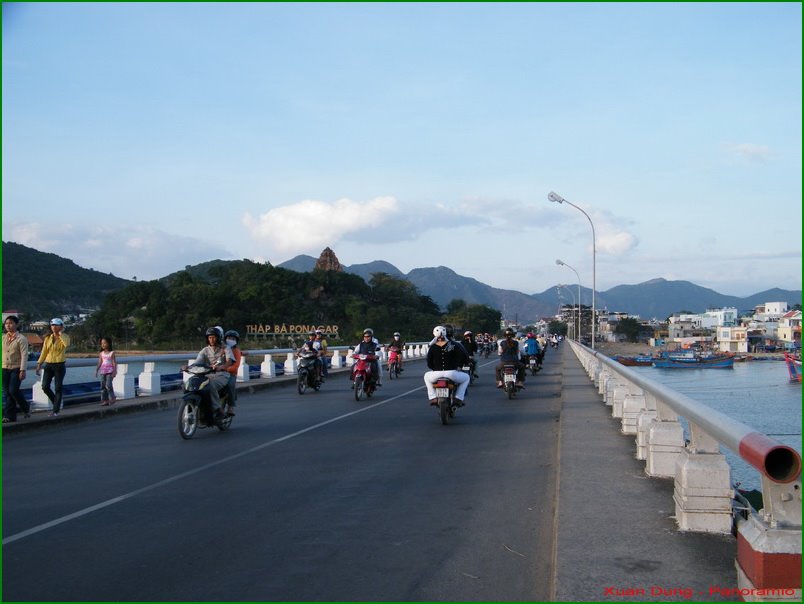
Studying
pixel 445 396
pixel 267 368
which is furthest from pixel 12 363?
pixel 267 368

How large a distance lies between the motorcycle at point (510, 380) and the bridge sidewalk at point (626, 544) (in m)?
10.6

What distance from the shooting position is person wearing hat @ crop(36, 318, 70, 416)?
48.2ft

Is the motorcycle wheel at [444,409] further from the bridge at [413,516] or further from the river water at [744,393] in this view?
the river water at [744,393]

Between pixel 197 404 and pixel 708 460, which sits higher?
pixel 708 460

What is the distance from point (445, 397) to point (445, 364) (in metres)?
0.70

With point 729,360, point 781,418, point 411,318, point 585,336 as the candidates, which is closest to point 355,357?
point 781,418

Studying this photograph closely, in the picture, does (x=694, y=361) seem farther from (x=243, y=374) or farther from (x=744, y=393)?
(x=243, y=374)

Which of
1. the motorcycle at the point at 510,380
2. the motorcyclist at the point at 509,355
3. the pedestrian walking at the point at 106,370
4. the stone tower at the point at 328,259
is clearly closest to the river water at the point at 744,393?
the pedestrian walking at the point at 106,370

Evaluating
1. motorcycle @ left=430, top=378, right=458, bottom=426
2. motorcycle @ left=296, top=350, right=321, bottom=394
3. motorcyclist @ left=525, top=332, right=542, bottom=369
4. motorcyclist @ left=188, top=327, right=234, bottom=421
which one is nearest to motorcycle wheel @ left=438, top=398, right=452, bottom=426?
motorcycle @ left=430, top=378, right=458, bottom=426

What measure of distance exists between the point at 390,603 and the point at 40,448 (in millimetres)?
8953

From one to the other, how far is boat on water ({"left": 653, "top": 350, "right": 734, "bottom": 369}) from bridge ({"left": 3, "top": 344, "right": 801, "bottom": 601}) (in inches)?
1359

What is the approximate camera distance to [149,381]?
1998cm

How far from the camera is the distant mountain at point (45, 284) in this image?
37531mm

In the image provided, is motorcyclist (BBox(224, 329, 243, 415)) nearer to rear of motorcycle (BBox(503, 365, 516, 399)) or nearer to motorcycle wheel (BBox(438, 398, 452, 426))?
motorcycle wheel (BBox(438, 398, 452, 426))
